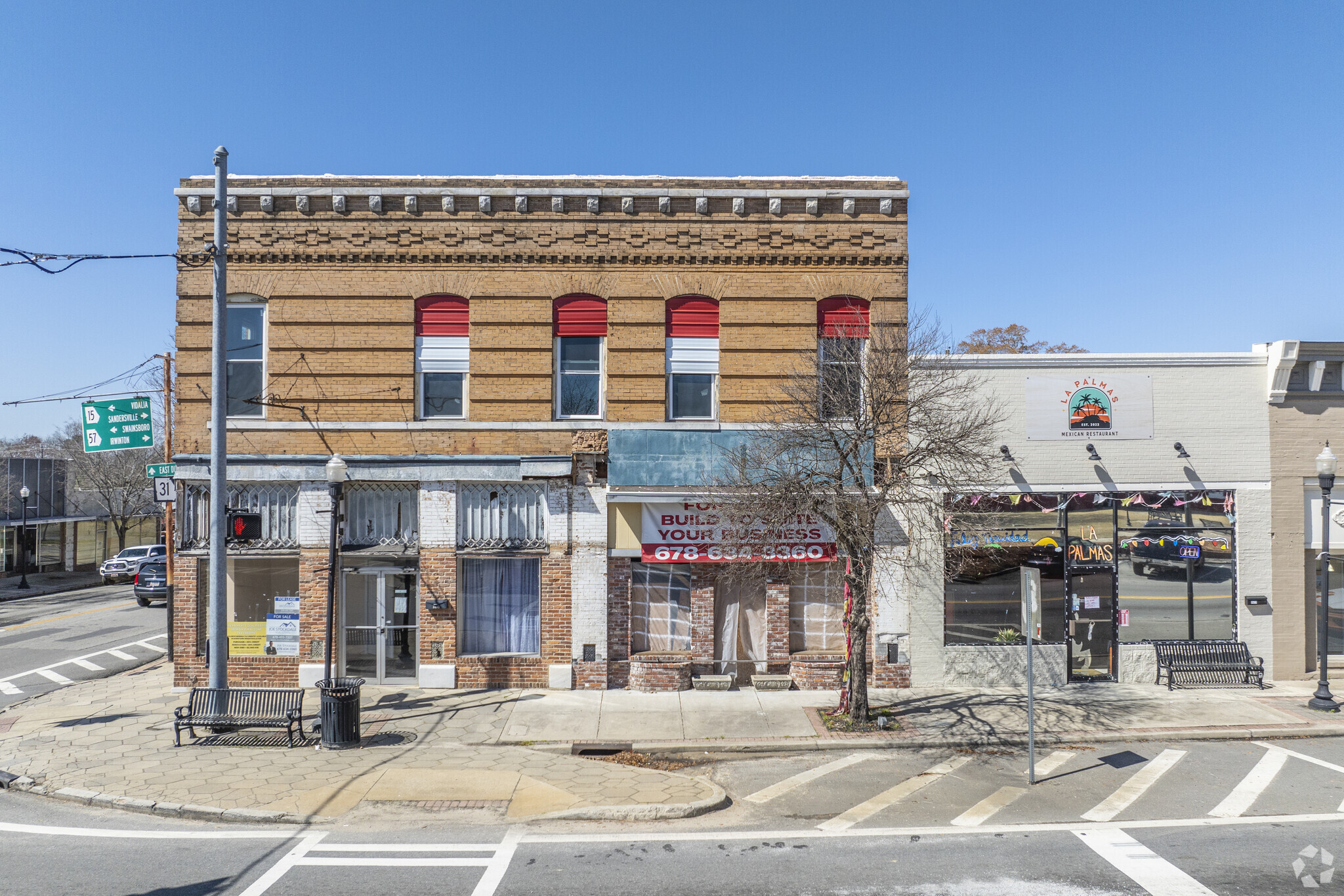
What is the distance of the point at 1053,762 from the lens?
11.5 metres

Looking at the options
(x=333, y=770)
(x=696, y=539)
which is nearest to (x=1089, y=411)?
(x=696, y=539)

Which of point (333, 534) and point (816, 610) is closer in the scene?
point (333, 534)

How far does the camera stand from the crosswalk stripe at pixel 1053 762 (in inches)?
436

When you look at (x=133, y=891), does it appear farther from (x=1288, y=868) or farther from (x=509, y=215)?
(x=509, y=215)

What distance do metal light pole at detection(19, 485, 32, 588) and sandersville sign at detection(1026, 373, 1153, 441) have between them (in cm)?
3456

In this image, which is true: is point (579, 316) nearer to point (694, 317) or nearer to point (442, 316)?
point (694, 317)

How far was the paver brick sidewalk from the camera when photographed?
9609mm

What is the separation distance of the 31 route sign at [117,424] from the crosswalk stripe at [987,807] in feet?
52.6

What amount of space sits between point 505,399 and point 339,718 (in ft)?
19.9

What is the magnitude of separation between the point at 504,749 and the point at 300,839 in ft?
11.5

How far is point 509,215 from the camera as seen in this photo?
15.3m

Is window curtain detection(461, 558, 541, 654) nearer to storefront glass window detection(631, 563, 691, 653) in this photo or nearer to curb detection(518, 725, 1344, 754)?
storefront glass window detection(631, 563, 691, 653)

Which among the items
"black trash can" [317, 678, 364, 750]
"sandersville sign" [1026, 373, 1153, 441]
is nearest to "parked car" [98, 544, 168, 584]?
"black trash can" [317, 678, 364, 750]

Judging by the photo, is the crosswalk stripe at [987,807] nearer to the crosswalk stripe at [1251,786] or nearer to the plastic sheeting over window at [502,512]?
the crosswalk stripe at [1251,786]
